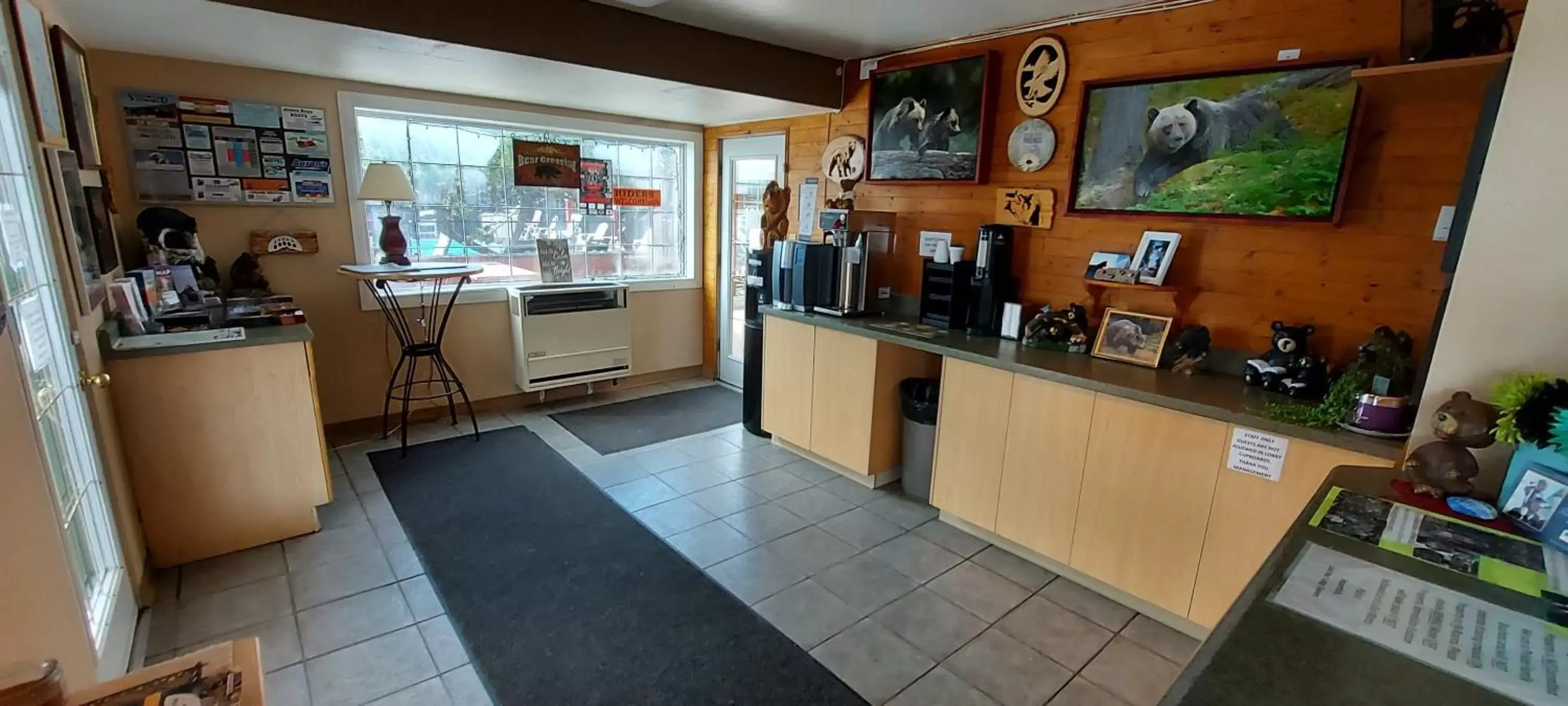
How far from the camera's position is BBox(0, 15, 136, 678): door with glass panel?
1.58 meters

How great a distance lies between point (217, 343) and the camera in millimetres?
2461

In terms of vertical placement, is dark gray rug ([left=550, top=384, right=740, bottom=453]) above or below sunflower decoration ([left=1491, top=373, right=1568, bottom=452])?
below

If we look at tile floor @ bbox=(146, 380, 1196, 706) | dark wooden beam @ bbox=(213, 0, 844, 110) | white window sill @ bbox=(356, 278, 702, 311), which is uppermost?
dark wooden beam @ bbox=(213, 0, 844, 110)

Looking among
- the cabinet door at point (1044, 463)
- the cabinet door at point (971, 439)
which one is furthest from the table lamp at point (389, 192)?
the cabinet door at point (1044, 463)

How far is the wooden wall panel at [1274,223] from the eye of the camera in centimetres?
210

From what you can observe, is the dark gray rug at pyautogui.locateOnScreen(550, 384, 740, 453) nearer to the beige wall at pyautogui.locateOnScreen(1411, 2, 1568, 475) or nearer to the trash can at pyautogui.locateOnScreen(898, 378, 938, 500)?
the trash can at pyautogui.locateOnScreen(898, 378, 938, 500)

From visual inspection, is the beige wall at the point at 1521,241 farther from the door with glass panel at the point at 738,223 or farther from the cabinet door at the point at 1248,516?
the door with glass panel at the point at 738,223

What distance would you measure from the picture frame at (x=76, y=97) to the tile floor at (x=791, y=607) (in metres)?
1.65

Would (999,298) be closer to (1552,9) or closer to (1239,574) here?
(1239,574)

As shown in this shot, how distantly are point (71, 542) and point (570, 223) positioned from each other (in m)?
3.36

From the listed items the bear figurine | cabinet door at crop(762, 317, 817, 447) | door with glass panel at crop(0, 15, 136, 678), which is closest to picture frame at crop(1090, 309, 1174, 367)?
the bear figurine

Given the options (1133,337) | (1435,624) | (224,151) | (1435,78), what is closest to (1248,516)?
(1133,337)

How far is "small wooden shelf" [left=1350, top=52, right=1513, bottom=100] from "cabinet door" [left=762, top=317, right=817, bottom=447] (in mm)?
2358

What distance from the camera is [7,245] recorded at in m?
1.56
